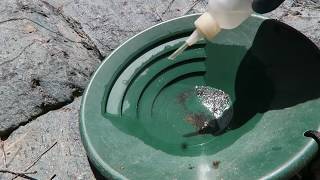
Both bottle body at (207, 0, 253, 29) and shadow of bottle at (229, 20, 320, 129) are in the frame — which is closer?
bottle body at (207, 0, 253, 29)

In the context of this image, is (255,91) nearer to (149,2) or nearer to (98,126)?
(98,126)

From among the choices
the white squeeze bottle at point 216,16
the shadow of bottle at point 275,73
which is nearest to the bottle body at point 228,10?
the white squeeze bottle at point 216,16

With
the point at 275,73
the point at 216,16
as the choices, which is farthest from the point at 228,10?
the point at 275,73

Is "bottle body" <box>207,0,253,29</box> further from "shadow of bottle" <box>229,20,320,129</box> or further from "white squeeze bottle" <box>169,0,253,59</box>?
"shadow of bottle" <box>229,20,320,129</box>

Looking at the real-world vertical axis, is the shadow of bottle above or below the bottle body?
below

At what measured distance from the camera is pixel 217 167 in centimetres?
165

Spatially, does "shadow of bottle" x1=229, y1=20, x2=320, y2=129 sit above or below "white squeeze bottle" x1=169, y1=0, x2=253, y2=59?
below

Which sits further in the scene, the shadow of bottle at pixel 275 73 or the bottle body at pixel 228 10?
the shadow of bottle at pixel 275 73

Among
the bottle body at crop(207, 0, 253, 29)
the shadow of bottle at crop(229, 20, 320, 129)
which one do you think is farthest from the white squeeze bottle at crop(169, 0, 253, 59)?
the shadow of bottle at crop(229, 20, 320, 129)

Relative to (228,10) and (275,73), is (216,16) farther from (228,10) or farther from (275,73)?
(275,73)

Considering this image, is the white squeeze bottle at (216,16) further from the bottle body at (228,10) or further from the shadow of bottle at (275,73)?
the shadow of bottle at (275,73)

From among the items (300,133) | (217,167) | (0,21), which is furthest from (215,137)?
(0,21)

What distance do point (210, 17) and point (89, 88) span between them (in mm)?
525

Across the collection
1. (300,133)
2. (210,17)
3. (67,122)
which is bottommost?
(67,122)
